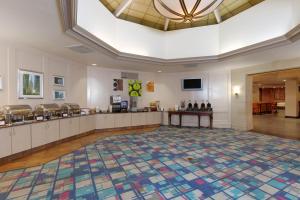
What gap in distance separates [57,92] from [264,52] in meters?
6.70

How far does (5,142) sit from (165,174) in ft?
11.7

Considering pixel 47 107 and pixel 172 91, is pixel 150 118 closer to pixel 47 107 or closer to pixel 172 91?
pixel 172 91

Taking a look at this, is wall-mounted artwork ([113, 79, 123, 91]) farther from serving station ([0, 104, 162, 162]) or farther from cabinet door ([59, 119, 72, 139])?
cabinet door ([59, 119, 72, 139])

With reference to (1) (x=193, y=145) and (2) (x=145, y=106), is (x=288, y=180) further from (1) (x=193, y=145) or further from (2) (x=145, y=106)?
(2) (x=145, y=106)

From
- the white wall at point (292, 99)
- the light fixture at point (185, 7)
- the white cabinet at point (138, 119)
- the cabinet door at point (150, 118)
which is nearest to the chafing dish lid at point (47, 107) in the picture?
the white cabinet at point (138, 119)

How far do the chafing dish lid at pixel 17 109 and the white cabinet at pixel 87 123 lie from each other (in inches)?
74.8

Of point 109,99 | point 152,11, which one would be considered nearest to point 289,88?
point 152,11

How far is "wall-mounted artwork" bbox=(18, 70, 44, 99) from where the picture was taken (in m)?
4.52

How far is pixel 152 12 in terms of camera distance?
19.6 feet

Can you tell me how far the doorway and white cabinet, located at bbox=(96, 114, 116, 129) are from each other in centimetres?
628

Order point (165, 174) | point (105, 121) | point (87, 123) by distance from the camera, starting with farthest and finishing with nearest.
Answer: point (105, 121) < point (87, 123) < point (165, 174)

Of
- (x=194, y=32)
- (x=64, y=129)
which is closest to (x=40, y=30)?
(x=64, y=129)

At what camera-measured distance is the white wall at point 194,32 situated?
14.4 feet

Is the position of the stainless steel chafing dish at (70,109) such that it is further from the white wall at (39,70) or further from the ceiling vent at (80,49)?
the ceiling vent at (80,49)
